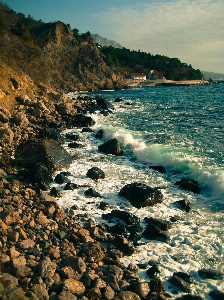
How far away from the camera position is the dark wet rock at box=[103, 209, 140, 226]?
9359 mm

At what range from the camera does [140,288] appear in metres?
6.36

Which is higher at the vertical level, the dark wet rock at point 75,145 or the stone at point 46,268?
the dark wet rock at point 75,145

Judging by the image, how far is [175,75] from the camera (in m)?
127

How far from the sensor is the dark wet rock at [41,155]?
13578mm

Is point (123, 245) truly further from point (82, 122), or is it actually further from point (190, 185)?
point (82, 122)

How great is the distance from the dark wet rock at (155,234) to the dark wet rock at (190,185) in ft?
12.4

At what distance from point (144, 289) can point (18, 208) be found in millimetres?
4311

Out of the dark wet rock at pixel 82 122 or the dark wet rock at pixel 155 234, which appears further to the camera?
the dark wet rock at pixel 82 122

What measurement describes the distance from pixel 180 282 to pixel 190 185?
19.7ft

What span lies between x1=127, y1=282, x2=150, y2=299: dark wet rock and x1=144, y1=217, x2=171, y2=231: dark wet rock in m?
2.79

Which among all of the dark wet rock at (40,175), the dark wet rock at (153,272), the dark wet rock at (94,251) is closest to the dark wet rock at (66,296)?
the dark wet rock at (94,251)

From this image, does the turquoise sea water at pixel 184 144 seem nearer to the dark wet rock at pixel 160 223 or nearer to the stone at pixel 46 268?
the dark wet rock at pixel 160 223

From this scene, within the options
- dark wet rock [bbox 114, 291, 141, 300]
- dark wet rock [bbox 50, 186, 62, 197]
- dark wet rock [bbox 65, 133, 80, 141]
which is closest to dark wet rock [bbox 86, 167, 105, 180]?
dark wet rock [bbox 50, 186, 62, 197]

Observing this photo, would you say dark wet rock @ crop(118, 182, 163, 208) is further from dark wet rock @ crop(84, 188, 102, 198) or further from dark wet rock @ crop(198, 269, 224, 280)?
dark wet rock @ crop(198, 269, 224, 280)
